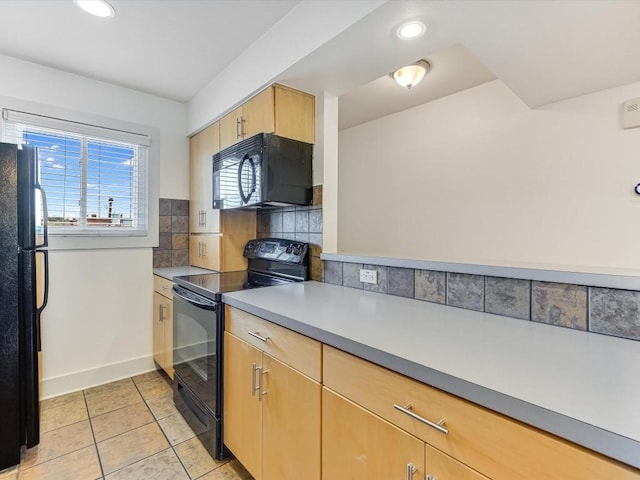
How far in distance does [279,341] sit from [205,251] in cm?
165

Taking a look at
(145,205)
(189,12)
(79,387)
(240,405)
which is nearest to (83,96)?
(145,205)

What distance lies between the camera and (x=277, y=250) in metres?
2.23

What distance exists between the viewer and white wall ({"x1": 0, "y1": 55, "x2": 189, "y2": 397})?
226 cm

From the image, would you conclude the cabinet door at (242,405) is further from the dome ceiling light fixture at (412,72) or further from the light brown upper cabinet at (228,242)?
the dome ceiling light fixture at (412,72)

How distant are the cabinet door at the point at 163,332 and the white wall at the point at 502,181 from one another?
4.78ft

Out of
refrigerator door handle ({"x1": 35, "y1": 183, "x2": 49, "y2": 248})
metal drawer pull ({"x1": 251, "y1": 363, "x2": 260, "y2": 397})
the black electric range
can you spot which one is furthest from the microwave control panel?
refrigerator door handle ({"x1": 35, "y1": 183, "x2": 49, "y2": 248})

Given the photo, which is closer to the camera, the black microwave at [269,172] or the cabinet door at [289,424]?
the cabinet door at [289,424]

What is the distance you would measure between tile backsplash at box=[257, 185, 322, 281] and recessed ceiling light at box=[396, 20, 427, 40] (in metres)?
0.92

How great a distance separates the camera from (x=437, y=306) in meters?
1.37

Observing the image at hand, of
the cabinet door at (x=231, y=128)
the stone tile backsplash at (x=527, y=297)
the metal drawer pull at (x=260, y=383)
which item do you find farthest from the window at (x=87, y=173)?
the stone tile backsplash at (x=527, y=297)

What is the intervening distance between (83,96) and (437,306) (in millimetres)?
2868

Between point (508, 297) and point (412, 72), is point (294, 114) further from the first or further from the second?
point (508, 297)

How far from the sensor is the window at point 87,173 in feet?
7.34

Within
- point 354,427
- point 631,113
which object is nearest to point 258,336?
point 354,427
